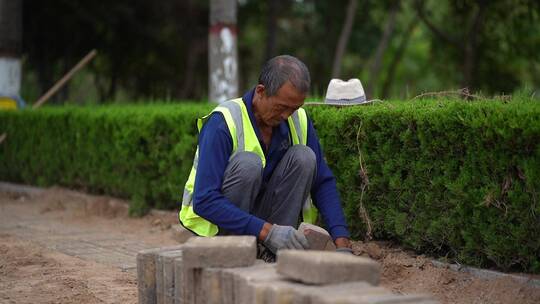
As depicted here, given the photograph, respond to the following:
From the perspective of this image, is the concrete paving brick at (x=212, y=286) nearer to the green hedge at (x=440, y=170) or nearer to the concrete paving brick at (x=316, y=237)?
the concrete paving brick at (x=316, y=237)

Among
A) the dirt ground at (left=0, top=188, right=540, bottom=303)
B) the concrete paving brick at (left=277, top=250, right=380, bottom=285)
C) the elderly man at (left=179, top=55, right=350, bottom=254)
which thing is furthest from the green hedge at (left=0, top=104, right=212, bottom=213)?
the concrete paving brick at (left=277, top=250, right=380, bottom=285)

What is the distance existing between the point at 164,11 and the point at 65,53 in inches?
112

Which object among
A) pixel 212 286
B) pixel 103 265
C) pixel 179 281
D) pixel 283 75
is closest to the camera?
pixel 212 286

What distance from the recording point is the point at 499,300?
16.1 feet

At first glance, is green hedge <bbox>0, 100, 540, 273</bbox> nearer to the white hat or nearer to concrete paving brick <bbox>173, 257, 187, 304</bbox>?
the white hat

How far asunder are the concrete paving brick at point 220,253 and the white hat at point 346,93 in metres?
2.71

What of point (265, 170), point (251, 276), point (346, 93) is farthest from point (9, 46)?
point (251, 276)

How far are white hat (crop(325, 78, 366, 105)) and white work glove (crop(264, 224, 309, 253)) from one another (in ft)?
7.20

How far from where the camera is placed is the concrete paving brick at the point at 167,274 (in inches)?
165

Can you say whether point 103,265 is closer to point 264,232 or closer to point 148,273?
point 148,273

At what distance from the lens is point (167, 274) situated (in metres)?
4.21

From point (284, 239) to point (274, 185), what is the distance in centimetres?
74

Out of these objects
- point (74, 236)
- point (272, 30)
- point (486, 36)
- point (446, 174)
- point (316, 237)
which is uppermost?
point (486, 36)

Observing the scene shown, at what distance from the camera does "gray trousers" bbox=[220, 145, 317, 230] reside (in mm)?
4746
